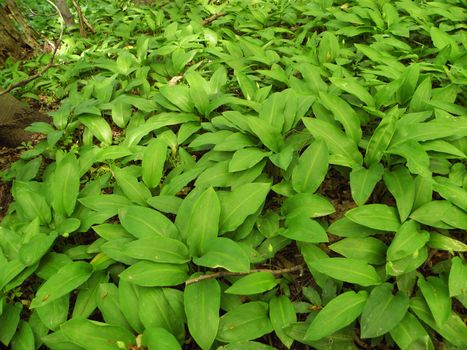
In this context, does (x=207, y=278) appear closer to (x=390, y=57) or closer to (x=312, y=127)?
(x=312, y=127)

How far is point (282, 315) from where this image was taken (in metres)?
1.78

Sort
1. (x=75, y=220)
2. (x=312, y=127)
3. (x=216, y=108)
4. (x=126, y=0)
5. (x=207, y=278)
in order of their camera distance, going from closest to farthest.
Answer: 1. (x=207, y=278)
2. (x=75, y=220)
3. (x=312, y=127)
4. (x=216, y=108)
5. (x=126, y=0)

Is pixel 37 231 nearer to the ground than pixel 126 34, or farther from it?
nearer to the ground

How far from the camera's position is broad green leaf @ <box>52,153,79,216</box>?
237 cm

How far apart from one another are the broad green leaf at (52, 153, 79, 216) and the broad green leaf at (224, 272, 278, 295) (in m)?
1.26

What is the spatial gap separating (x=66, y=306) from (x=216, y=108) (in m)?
1.99

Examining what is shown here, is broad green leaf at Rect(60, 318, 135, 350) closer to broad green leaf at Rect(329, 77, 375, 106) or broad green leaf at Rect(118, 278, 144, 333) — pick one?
broad green leaf at Rect(118, 278, 144, 333)

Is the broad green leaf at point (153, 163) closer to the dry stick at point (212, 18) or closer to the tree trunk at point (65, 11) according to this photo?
the dry stick at point (212, 18)

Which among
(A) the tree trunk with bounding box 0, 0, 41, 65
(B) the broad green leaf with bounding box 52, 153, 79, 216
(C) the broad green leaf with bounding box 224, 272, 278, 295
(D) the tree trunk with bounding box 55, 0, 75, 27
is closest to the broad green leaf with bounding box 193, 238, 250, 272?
(C) the broad green leaf with bounding box 224, 272, 278, 295

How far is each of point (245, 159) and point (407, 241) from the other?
107cm

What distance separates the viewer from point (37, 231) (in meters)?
2.24

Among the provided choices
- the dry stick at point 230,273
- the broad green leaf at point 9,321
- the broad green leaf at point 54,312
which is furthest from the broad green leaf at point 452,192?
the broad green leaf at point 9,321

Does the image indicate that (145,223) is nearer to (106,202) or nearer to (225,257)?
(106,202)

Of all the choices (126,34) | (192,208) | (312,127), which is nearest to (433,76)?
(312,127)
